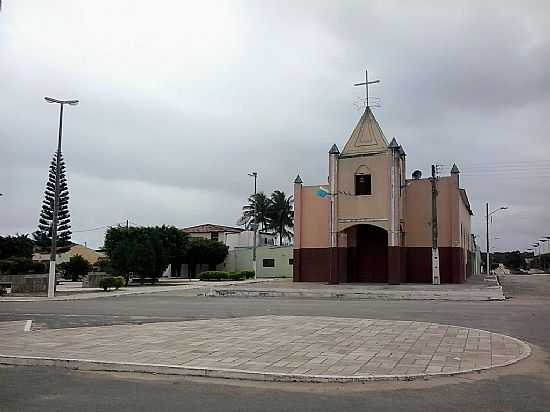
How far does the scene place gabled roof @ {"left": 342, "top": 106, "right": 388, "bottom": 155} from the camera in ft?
132

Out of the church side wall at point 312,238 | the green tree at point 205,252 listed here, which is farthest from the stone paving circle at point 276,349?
the green tree at point 205,252

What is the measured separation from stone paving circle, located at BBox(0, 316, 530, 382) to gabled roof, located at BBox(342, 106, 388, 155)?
25.2 meters

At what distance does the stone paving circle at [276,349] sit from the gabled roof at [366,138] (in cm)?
2519

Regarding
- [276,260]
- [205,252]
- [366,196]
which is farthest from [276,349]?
[205,252]

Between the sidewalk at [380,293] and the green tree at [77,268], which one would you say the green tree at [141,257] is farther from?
the sidewalk at [380,293]

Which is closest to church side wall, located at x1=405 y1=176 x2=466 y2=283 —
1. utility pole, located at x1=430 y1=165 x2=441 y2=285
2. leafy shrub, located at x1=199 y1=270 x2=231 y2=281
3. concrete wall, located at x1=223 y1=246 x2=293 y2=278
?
utility pole, located at x1=430 y1=165 x2=441 y2=285

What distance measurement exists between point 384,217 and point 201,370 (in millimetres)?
30208

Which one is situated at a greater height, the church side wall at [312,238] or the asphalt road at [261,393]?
the church side wall at [312,238]

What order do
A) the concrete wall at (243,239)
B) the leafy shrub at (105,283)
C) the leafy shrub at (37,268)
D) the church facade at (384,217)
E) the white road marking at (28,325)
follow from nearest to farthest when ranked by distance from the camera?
the white road marking at (28,325) < the church facade at (384,217) < the leafy shrub at (105,283) < the leafy shrub at (37,268) < the concrete wall at (243,239)

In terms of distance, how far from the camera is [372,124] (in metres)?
41.2

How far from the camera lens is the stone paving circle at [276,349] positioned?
31.2 ft

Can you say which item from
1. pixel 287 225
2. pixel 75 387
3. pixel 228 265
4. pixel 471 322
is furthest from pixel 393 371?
pixel 287 225

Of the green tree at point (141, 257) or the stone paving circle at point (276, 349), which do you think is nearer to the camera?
the stone paving circle at point (276, 349)

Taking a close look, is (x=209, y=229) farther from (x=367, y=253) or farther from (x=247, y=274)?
(x=367, y=253)
